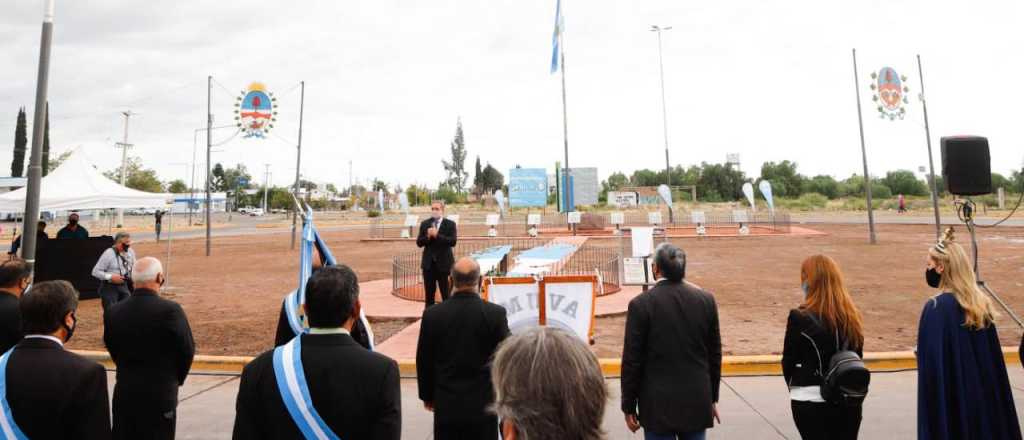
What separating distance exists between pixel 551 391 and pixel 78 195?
47.8 feet

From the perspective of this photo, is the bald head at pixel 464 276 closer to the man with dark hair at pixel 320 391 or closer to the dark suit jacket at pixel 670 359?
the dark suit jacket at pixel 670 359

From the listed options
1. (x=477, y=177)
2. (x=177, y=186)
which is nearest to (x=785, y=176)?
(x=477, y=177)

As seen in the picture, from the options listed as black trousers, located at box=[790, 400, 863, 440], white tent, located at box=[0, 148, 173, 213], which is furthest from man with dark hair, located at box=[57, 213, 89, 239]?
black trousers, located at box=[790, 400, 863, 440]

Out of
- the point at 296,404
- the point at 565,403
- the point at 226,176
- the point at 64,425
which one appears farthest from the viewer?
the point at 226,176

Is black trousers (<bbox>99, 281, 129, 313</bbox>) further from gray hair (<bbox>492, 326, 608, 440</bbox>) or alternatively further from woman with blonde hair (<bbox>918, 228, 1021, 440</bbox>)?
woman with blonde hair (<bbox>918, 228, 1021, 440</bbox>)

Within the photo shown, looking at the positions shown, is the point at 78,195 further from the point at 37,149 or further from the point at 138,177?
the point at 138,177

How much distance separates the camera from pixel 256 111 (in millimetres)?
22469

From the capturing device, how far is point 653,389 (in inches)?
123

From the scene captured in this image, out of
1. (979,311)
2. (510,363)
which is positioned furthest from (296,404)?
(979,311)

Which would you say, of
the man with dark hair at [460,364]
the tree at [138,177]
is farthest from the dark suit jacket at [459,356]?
the tree at [138,177]

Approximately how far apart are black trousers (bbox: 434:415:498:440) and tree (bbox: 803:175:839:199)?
102 metres

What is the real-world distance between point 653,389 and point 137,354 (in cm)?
306

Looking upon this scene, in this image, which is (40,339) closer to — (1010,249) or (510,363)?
(510,363)

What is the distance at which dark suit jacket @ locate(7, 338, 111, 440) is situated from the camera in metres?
2.17
